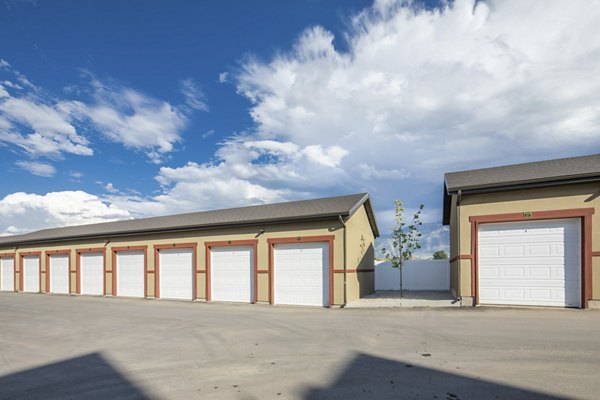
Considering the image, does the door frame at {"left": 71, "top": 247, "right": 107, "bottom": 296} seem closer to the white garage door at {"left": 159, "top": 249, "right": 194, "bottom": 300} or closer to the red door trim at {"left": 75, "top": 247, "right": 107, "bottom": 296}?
the red door trim at {"left": 75, "top": 247, "right": 107, "bottom": 296}

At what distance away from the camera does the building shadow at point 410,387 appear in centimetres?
523

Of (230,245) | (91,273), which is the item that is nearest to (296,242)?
(230,245)

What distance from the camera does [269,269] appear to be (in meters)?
16.7

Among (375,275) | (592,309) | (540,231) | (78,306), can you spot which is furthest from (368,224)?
(78,306)

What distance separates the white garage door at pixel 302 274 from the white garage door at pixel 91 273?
12767 mm

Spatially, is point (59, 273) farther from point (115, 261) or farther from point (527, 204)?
point (527, 204)

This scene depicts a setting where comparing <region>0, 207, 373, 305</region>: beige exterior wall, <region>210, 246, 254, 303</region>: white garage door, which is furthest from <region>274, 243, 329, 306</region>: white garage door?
<region>210, 246, 254, 303</region>: white garage door

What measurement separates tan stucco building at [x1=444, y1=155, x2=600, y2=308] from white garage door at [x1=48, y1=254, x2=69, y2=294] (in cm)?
2414

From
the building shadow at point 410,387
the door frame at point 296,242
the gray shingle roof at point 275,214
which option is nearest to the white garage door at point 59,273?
the gray shingle roof at point 275,214

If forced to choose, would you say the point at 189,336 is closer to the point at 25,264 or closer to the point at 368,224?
the point at 368,224

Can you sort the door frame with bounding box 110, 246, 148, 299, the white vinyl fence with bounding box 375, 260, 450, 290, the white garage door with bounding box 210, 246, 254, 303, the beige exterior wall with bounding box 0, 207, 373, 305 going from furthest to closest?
the white vinyl fence with bounding box 375, 260, 450, 290 < the door frame with bounding box 110, 246, 148, 299 < the white garage door with bounding box 210, 246, 254, 303 < the beige exterior wall with bounding box 0, 207, 373, 305

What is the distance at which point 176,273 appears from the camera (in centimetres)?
1969

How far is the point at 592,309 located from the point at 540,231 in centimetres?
264

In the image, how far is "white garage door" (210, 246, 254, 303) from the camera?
1748 centimetres
